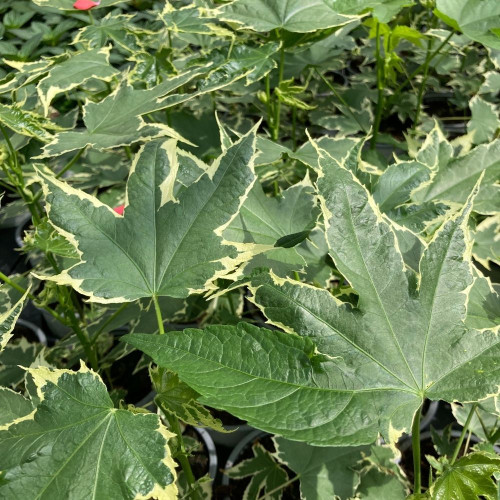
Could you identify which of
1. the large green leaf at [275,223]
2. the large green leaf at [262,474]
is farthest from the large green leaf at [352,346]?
the large green leaf at [262,474]

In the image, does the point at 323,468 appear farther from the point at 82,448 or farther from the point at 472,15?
the point at 472,15

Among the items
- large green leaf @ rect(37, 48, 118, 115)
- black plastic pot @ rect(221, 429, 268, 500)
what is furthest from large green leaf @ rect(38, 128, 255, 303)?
black plastic pot @ rect(221, 429, 268, 500)

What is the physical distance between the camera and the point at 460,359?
60cm

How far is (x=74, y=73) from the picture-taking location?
1.09 m

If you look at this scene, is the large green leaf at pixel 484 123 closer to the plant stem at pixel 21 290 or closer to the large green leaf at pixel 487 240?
the large green leaf at pixel 487 240

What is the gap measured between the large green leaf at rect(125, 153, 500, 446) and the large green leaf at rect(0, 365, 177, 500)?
9cm

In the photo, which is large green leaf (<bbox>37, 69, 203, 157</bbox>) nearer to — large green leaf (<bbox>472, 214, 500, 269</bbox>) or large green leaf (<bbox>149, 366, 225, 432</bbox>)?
large green leaf (<bbox>149, 366, 225, 432</bbox>)

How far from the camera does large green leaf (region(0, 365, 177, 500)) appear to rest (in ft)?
1.84

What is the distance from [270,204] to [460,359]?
419 millimetres

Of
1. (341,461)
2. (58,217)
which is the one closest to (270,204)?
(58,217)

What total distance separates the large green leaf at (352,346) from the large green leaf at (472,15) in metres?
0.68

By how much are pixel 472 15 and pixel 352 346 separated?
0.88m

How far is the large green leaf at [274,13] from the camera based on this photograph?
41.2 inches

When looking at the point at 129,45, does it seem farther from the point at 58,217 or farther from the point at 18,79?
the point at 58,217
